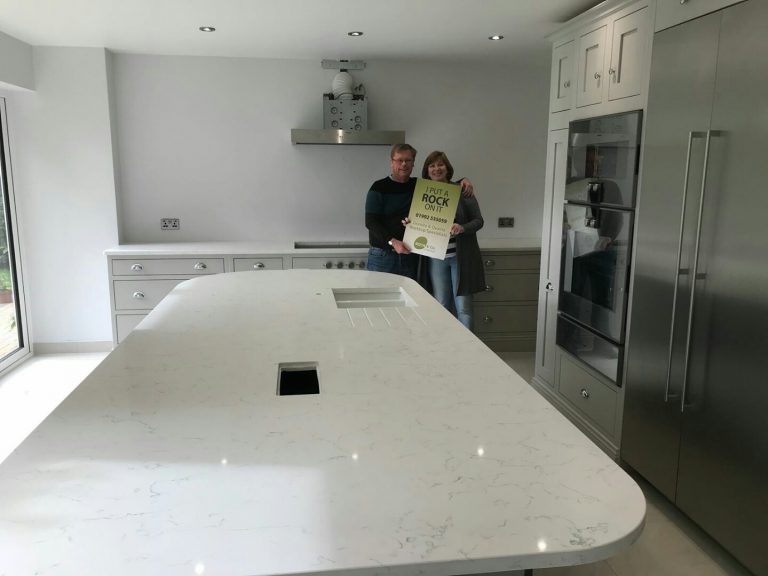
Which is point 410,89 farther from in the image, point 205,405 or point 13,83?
point 205,405

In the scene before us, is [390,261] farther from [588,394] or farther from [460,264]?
[588,394]

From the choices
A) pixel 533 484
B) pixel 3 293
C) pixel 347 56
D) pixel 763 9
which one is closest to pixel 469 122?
pixel 347 56

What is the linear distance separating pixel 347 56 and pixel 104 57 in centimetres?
169

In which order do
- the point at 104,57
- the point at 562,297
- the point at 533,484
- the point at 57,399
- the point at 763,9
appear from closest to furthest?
the point at 533,484 → the point at 763,9 → the point at 562,297 → the point at 57,399 → the point at 104,57

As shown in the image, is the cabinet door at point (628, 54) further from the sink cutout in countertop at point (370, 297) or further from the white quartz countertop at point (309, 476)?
the white quartz countertop at point (309, 476)

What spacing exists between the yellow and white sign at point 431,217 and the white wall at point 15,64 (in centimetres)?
266

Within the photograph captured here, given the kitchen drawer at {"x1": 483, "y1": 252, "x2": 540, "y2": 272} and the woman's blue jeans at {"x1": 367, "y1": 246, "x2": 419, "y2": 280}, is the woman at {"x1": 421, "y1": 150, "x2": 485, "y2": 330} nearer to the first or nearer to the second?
the woman's blue jeans at {"x1": 367, "y1": 246, "x2": 419, "y2": 280}

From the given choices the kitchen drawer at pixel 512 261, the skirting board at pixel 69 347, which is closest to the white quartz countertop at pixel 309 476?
the kitchen drawer at pixel 512 261

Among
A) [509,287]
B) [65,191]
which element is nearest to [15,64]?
[65,191]

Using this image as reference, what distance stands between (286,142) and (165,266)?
131cm

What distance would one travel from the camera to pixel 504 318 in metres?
4.45

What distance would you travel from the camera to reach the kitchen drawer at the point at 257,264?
4.12m

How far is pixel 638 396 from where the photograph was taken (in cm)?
251

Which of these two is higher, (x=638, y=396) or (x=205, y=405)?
(x=205, y=405)
